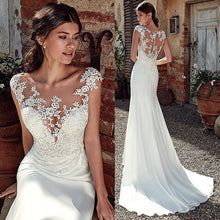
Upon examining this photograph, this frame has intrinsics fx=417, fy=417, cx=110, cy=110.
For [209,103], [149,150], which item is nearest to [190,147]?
[209,103]

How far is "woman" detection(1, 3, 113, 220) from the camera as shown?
121cm

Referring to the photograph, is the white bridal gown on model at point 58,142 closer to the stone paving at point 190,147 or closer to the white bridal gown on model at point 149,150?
the stone paving at point 190,147

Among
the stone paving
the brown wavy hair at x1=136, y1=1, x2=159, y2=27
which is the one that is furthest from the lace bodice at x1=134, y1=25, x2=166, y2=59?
the stone paving

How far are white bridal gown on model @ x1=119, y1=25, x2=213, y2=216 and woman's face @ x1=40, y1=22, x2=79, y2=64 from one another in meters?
1.29

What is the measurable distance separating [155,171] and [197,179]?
0.28 meters

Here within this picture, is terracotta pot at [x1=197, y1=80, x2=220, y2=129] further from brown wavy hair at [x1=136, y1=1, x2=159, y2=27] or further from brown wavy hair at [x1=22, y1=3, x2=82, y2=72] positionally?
brown wavy hair at [x1=22, y1=3, x2=82, y2=72]

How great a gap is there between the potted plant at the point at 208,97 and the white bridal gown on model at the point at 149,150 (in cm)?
88

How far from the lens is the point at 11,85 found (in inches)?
53.4

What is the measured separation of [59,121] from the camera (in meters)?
1.27

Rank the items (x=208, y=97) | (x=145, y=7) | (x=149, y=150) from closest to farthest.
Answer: (x=145, y=7), (x=149, y=150), (x=208, y=97)

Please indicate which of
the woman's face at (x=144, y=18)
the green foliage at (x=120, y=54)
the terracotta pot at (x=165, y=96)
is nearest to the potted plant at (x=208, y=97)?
the terracotta pot at (x=165, y=96)

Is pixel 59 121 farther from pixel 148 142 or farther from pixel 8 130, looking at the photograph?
pixel 148 142

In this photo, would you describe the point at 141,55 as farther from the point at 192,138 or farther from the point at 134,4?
the point at 134,4

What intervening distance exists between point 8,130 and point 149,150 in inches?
52.3
